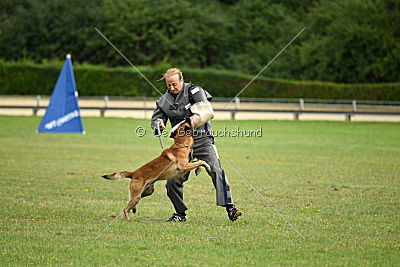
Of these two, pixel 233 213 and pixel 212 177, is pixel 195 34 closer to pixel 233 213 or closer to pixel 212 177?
pixel 212 177

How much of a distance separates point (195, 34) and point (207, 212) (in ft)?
152

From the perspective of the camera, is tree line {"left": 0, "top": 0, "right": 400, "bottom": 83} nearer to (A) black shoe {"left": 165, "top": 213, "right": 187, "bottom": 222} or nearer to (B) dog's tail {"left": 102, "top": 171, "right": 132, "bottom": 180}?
(A) black shoe {"left": 165, "top": 213, "right": 187, "bottom": 222}

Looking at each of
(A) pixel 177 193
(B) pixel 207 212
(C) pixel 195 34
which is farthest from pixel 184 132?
(C) pixel 195 34

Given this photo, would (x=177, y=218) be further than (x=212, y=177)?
Yes

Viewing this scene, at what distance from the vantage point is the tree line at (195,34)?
49.8 m

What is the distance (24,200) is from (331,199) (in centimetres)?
493

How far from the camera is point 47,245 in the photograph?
6.85m

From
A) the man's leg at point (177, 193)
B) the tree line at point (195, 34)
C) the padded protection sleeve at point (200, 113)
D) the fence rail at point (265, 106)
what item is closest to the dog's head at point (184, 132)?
the padded protection sleeve at point (200, 113)

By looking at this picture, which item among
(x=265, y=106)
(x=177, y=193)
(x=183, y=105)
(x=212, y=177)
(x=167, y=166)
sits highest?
(x=265, y=106)

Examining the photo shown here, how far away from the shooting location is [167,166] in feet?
25.3

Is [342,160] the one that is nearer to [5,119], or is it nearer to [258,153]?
[258,153]

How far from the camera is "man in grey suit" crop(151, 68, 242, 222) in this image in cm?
789

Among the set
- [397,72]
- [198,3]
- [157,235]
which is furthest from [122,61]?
[157,235]

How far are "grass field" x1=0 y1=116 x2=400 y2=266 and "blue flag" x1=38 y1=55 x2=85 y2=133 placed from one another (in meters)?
3.56
